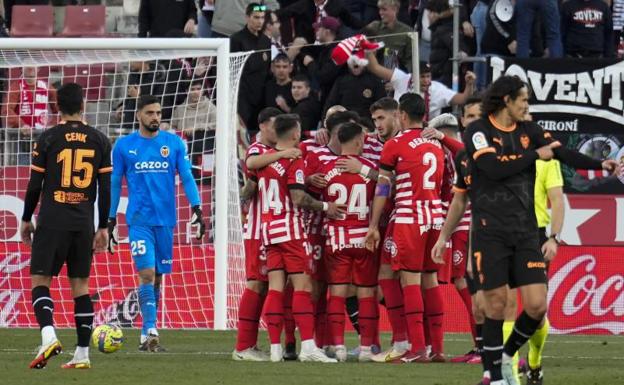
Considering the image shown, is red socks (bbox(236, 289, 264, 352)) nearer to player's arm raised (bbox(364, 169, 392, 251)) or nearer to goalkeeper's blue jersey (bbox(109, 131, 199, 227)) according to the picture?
player's arm raised (bbox(364, 169, 392, 251))

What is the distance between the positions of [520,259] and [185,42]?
24.7 ft

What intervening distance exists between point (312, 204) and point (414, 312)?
4.17 ft

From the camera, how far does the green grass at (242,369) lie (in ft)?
34.0

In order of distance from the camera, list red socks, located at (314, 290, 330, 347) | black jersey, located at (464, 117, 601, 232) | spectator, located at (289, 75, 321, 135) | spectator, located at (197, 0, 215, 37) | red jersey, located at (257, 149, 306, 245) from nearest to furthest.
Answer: black jersey, located at (464, 117, 601, 232)
red jersey, located at (257, 149, 306, 245)
red socks, located at (314, 290, 330, 347)
spectator, located at (289, 75, 321, 135)
spectator, located at (197, 0, 215, 37)

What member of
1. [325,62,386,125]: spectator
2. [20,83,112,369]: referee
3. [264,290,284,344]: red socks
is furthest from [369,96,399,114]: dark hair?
[325,62,386,125]: spectator

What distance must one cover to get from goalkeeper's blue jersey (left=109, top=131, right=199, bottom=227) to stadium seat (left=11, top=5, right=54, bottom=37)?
10.6 metres

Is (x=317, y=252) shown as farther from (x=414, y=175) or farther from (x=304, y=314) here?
(x=414, y=175)

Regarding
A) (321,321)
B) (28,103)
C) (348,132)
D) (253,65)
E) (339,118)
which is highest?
(253,65)

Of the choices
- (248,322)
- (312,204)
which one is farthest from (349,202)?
(248,322)

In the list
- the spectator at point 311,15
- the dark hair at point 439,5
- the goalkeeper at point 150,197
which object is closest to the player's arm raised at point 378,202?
the goalkeeper at point 150,197

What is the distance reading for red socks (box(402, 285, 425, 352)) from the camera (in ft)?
39.9

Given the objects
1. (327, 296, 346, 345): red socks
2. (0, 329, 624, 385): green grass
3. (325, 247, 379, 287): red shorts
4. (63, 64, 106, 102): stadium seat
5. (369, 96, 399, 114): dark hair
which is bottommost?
(0, 329, 624, 385): green grass

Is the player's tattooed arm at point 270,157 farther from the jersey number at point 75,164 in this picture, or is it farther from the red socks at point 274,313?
the jersey number at point 75,164

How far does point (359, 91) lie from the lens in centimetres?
1856
